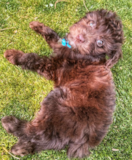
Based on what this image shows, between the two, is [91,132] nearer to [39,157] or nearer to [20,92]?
[39,157]

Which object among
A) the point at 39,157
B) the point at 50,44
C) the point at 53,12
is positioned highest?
the point at 53,12

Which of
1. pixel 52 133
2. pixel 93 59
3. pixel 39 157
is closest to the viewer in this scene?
pixel 52 133

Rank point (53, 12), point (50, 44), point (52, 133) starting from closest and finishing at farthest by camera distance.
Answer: point (52, 133) < point (50, 44) < point (53, 12)

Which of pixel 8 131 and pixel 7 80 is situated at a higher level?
pixel 7 80

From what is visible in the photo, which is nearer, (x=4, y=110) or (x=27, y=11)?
(x=4, y=110)

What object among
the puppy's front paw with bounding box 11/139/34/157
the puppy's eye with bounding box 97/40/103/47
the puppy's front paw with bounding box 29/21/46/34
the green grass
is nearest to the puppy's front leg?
the puppy's front paw with bounding box 29/21/46/34

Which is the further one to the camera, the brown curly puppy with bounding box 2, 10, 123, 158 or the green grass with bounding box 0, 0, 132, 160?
the green grass with bounding box 0, 0, 132, 160

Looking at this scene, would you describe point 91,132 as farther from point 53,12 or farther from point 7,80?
point 53,12

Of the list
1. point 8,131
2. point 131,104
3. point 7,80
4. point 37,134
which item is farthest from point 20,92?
point 131,104

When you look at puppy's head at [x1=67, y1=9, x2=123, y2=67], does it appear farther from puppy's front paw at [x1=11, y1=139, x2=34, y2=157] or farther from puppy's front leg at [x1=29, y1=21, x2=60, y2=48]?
puppy's front paw at [x1=11, y1=139, x2=34, y2=157]
